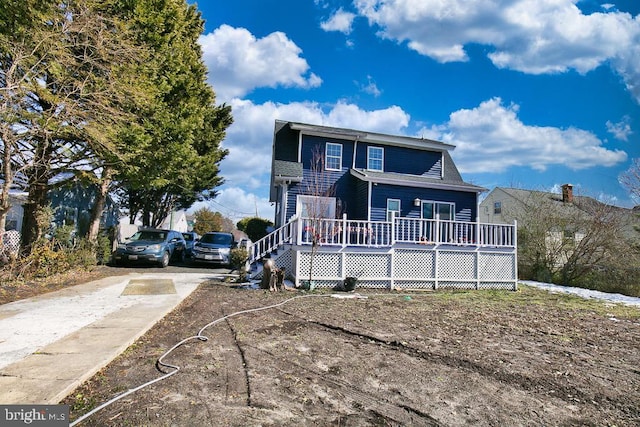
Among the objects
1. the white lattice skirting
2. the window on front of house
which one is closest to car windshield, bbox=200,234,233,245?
the white lattice skirting

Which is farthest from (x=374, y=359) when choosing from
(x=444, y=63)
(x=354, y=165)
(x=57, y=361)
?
(x=444, y=63)

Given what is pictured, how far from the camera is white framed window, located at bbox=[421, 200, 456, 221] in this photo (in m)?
15.5

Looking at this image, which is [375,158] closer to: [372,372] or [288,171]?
[288,171]

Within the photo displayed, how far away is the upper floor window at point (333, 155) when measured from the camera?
15.7 meters

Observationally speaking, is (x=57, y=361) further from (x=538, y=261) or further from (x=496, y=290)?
(x=538, y=261)

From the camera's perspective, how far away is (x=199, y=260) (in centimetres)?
1573

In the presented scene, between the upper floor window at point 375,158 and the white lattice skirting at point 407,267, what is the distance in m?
6.24

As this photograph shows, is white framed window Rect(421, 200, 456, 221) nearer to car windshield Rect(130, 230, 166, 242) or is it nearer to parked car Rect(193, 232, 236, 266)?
parked car Rect(193, 232, 236, 266)

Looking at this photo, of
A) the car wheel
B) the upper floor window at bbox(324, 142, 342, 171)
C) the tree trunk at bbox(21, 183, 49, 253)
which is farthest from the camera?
the upper floor window at bbox(324, 142, 342, 171)

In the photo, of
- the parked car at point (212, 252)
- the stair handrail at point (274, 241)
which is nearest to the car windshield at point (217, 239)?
the parked car at point (212, 252)

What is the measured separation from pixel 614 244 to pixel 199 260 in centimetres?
1826

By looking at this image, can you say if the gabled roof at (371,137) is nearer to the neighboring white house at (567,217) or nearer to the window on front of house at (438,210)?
the window on front of house at (438,210)

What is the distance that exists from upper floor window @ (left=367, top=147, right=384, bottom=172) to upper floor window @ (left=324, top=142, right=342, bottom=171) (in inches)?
58.9

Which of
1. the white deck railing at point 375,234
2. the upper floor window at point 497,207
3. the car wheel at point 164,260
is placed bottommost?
the car wheel at point 164,260
